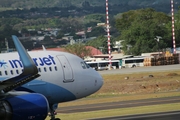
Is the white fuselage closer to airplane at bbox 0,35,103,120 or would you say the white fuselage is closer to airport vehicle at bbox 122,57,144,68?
airplane at bbox 0,35,103,120

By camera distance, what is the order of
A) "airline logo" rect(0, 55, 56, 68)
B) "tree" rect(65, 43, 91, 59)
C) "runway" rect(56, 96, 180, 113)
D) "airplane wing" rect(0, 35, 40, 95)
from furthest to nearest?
"tree" rect(65, 43, 91, 59), "runway" rect(56, 96, 180, 113), "airline logo" rect(0, 55, 56, 68), "airplane wing" rect(0, 35, 40, 95)

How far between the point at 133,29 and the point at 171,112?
102181 millimetres

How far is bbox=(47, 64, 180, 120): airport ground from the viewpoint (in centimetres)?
3822

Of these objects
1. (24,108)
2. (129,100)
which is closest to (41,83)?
(24,108)

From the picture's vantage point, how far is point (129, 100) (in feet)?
156

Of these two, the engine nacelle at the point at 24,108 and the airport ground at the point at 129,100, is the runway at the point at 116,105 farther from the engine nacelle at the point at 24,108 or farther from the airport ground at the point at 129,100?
the engine nacelle at the point at 24,108

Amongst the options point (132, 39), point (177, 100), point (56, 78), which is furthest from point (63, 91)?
point (132, 39)

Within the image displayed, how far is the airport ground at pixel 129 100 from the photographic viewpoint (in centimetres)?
3822

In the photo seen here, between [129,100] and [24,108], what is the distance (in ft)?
75.7

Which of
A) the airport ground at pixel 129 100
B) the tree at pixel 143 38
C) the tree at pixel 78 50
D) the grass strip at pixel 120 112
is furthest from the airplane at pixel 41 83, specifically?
the tree at pixel 78 50

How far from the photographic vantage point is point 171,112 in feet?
120

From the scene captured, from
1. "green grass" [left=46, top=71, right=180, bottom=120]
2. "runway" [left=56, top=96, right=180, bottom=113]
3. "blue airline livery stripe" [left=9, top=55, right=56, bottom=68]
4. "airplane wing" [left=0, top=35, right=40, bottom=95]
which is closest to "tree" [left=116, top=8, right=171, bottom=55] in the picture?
"green grass" [left=46, top=71, right=180, bottom=120]

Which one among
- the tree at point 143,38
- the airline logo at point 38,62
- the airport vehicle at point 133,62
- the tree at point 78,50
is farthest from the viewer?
the tree at point 78,50

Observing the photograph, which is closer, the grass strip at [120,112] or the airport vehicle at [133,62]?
the grass strip at [120,112]
